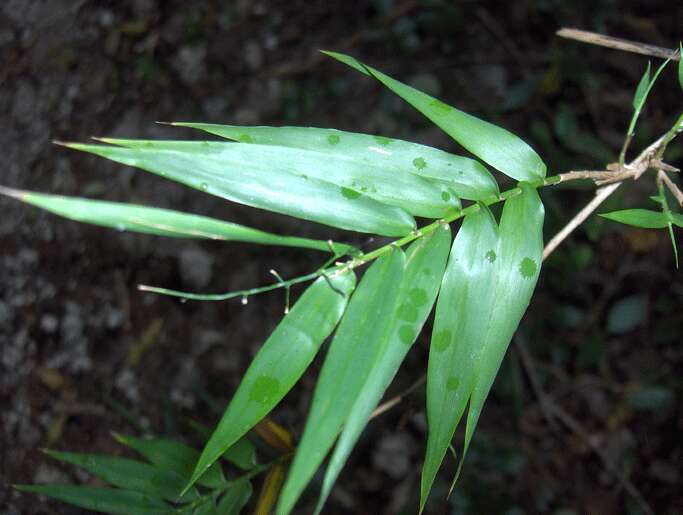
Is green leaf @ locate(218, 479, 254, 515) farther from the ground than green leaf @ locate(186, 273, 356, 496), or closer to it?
closer to it

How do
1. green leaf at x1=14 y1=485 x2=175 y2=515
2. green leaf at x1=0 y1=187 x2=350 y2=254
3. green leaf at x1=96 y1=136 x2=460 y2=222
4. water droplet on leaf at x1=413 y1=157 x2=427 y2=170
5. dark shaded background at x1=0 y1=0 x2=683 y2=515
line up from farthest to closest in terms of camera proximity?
dark shaded background at x1=0 y1=0 x2=683 y2=515 → green leaf at x1=14 y1=485 x2=175 y2=515 → water droplet on leaf at x1=413 y1=157 x2=427 y2=170 → green leaf at x1=96 y1=136 x2=460 y2=222 → green leaf at x1=0 y1=187 x2=350 y2=254

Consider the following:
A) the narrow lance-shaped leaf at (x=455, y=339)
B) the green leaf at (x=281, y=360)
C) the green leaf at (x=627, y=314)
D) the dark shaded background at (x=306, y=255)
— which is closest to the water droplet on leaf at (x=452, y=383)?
the narrow lance-shaped leaf at (x=455, y=339)

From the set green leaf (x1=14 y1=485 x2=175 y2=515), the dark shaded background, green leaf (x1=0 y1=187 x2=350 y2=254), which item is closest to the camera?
green leaf (x1=0 y1=187 x2=350 y2=254)

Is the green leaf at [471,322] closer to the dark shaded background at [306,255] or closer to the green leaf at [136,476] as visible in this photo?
the green leaf at [136,476]

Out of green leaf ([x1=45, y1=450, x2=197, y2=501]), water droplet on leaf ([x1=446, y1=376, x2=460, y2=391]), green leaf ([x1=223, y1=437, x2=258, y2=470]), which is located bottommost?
green leaf ([x1=45, y1=450, x2=197, y2=501])

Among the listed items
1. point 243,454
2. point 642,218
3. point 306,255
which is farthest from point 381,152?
point 306,255

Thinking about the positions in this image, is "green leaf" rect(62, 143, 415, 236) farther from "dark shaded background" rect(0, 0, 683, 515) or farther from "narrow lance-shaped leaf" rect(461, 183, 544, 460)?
"dark shaded background" rect(0, 0, 683, 515)

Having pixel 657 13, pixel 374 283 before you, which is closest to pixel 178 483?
pixel 374 283

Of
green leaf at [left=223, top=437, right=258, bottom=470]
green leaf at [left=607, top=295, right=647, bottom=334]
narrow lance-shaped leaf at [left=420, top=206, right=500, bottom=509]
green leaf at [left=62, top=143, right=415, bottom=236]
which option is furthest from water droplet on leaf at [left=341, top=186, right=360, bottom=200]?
green leaf at [left=607, top=295, right=647, bottom=334]

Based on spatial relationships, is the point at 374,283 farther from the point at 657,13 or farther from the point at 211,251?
the point at 657,13
